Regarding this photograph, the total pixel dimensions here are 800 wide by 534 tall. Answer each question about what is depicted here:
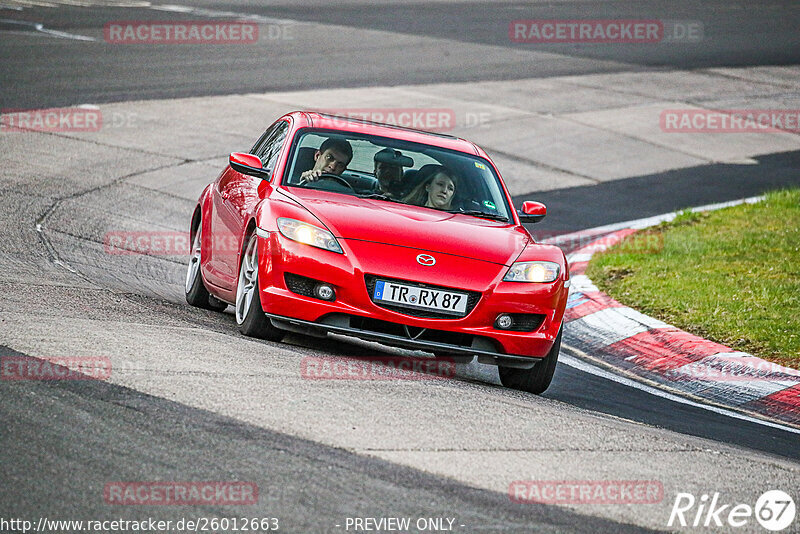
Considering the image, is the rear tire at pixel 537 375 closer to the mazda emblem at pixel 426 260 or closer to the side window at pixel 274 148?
the mazda emblem at pixel 426 260

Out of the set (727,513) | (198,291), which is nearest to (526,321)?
(727,513)

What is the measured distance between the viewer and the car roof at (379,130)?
881 centimetres

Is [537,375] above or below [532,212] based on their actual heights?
below

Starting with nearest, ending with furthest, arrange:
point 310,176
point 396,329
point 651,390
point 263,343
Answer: point 396,329
point 263,343
point 310,176
point 651,390

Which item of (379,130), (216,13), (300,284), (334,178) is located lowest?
(300,284)

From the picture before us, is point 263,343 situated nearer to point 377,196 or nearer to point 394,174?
point 377,196

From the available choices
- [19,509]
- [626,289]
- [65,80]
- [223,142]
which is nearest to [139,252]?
[626,289]

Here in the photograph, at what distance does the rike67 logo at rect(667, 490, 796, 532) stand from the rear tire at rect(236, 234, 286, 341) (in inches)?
122

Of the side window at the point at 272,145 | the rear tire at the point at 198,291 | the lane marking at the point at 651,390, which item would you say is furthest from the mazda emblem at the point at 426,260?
the rear tire at the point at 198,291

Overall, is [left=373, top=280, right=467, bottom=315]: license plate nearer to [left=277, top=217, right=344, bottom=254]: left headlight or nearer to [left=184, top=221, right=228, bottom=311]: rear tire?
[left=277, top=217, right=344, bottom=254]: left headlight

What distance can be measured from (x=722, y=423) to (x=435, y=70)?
1821 cm

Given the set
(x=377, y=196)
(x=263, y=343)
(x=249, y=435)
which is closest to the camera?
(x=249, y=435)

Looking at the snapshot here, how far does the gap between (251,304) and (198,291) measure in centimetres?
190

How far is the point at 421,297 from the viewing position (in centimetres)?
711
